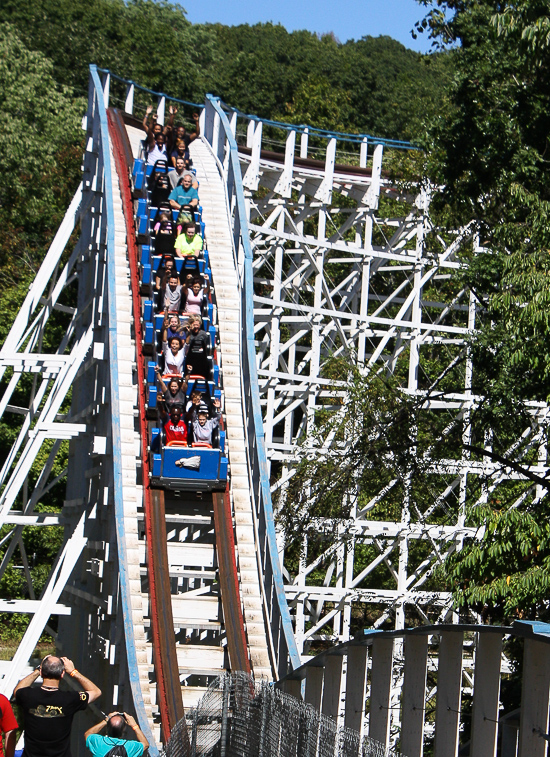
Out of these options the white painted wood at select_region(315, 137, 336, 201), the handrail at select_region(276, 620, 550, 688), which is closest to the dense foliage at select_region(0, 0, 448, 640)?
the white painted wood at select_region(315, 137, 336, 201)

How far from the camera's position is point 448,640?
367cm

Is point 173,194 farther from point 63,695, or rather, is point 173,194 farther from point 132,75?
point 132,75

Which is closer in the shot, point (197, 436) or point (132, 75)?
point (197, 436)

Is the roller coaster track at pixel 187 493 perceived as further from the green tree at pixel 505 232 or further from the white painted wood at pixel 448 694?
the green tree at pixel 505 232

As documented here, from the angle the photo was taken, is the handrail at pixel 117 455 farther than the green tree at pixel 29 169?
No

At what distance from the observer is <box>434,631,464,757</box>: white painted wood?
141 inches

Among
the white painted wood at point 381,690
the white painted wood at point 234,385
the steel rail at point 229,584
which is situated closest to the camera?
the white painted wood at point 381,690

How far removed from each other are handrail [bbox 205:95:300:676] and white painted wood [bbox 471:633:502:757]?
5154mm

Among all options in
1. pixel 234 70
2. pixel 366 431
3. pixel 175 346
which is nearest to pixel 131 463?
pixel 175 346

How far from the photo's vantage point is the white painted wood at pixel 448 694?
3.58 meters

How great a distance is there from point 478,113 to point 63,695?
902cm

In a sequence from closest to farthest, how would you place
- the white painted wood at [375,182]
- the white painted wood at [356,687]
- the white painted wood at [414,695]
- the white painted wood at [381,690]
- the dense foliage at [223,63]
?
1. the white painted wood at [414,695]
2. the white painted wood at [381,690]
3. the white painted wood at [356,687]
4. the white painted wood at [375,182]
5. the dense foliage at [223,63]

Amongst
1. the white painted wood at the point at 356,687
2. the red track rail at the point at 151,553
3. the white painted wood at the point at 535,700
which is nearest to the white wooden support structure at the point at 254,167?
the red track rail at the point at 151,553

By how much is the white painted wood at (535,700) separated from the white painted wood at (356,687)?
4.57ft
